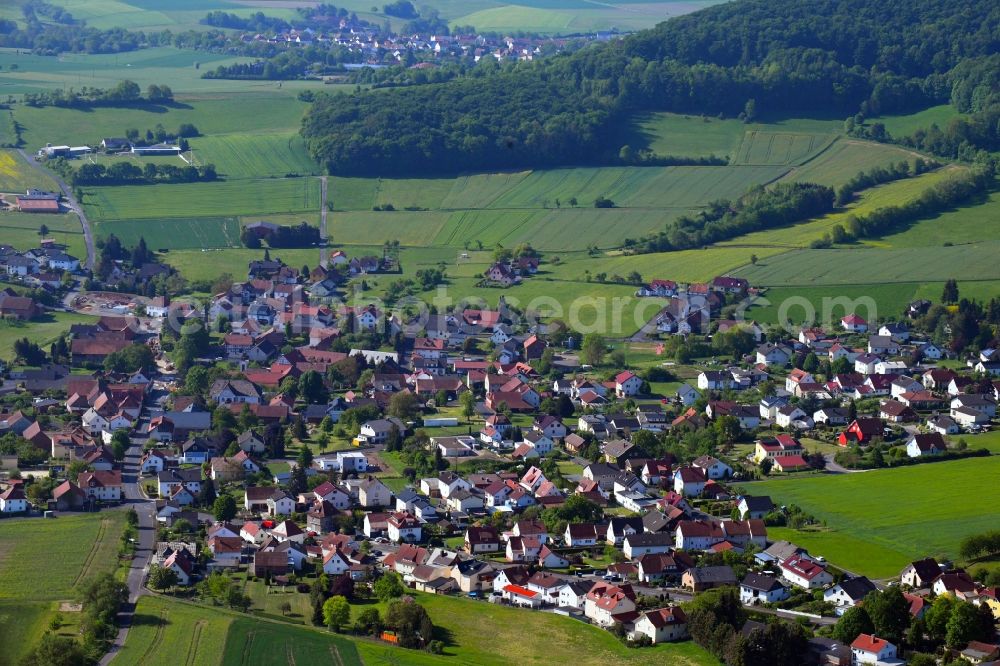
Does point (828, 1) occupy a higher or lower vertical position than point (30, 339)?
higher

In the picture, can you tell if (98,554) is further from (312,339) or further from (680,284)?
(680,284)

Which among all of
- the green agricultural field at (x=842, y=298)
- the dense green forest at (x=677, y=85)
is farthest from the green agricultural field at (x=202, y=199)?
the green agricultural field at (x=842, y=298)

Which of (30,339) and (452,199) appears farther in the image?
(452,199)

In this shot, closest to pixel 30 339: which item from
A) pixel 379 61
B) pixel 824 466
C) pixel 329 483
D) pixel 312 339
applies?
pixel 312 339

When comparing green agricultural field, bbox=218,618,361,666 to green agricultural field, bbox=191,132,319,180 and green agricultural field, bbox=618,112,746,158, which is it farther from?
green agricultural field, bbox=618,112,746,158

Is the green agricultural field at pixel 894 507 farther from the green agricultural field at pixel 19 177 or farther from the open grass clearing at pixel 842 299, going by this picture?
the green agricultural field at pixel 19 177

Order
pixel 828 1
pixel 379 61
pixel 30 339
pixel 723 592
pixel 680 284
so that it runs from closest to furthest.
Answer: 1. pixel 723 592
2. pixel 30 339
3. pixel 680 284
4. pixel 828 1
5. pixel 379 61

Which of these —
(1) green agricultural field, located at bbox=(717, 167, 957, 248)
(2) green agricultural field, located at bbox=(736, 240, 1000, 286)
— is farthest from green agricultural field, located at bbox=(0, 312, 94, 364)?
(1) green agricultural field, located at bbox=(717, 167, 957, 248)

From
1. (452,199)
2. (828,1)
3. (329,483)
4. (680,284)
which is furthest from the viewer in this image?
(828,1)
